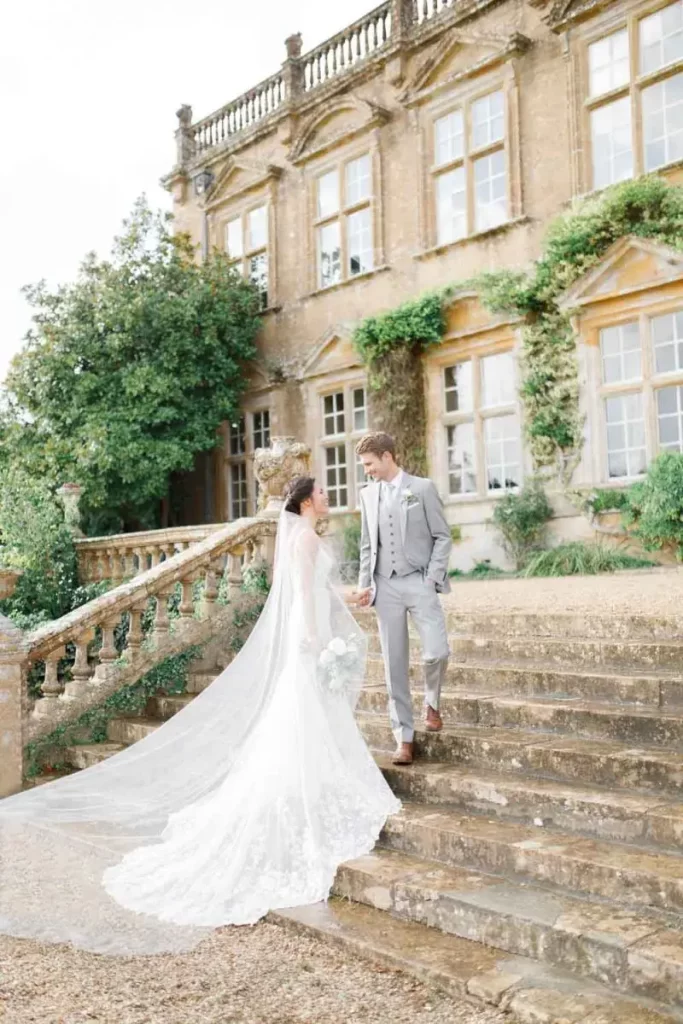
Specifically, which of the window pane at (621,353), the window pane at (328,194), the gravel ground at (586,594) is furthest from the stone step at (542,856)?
the window pane at (328,194)

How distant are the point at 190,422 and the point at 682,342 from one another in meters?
7.61

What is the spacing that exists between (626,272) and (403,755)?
835 cm

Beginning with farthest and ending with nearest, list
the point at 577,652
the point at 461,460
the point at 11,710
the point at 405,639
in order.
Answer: the point at 461,460 → the point at 11,710 → the point at 577,652 → the point at 405,639

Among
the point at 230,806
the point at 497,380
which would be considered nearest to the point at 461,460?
the point at 497,380

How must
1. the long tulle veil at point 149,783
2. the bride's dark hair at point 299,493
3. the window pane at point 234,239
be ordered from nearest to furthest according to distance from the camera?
the long tulle veil at point 149,783 → the bride's dark hair at point 299,493 → the window pane at point 234,239

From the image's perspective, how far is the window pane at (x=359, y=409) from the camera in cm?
1475

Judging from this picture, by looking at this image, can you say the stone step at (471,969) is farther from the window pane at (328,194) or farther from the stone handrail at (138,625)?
the window pane at (328,194)

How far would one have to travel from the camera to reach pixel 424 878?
153 inches

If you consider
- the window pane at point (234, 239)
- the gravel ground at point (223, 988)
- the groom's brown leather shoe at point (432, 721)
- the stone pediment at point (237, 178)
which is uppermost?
the stone pediment at point (237, 178)

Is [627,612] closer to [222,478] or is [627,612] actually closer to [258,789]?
[258,789]

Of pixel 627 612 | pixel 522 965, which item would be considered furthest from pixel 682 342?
pixel 522 965

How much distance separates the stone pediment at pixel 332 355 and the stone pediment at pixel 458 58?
3.60 meters

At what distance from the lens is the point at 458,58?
13.5 meters

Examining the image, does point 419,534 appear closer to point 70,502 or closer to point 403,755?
point 403,755
